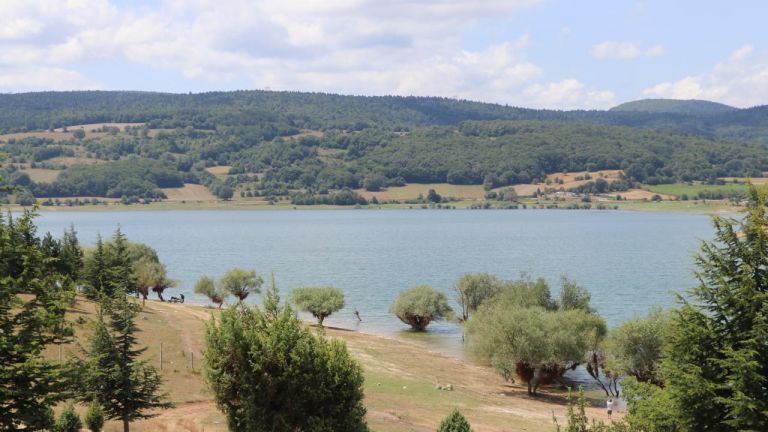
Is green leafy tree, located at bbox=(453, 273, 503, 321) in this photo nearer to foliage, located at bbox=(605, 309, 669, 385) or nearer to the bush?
foliage, located at bbox=(605, 309, 669, 385)

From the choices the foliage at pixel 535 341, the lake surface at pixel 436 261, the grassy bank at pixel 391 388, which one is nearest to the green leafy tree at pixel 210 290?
the lake surface at pixel 436 261

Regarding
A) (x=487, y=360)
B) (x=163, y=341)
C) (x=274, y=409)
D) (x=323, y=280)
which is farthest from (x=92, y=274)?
(x=323, y=280)

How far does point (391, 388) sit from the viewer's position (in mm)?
42531

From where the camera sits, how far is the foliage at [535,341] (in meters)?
47.3

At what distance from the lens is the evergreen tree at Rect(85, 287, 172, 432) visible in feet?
86.6

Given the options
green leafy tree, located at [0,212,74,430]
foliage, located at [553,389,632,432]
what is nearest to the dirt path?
foliage, located at [553,389,632,432]

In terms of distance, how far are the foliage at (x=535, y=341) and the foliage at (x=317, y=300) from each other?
22096 millimetres

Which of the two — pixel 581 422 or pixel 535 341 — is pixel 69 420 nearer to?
pixel 581 422

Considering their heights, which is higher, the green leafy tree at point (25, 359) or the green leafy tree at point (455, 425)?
the green leafy tree at point (25, 359)

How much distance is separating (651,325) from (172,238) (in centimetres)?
15999

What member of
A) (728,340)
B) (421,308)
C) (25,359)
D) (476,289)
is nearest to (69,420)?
(25,359)

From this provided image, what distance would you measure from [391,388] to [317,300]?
29.4 meters

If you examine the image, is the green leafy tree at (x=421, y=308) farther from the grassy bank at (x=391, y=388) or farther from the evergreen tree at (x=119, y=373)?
the evergreen tree at (x=119, y=373)

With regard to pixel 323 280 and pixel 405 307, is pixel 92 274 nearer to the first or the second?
pixel 405 307
